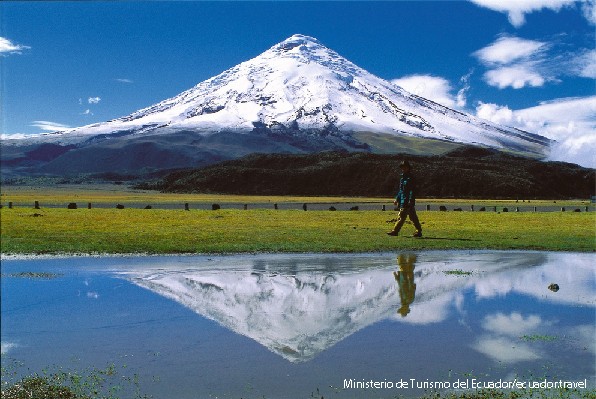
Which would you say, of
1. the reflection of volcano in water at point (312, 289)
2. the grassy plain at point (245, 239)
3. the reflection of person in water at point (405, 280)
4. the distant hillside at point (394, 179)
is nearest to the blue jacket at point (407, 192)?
the grassy plain at point (245, 239)

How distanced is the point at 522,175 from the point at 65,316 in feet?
549

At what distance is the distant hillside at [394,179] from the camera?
497 ft

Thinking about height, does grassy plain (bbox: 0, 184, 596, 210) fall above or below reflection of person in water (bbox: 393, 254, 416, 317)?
above

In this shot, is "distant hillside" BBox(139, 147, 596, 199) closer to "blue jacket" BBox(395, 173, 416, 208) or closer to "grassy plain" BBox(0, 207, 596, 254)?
"grassy plain" BBox(0, 207, 596, 254)

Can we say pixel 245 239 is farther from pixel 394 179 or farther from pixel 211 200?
pixel 394 179

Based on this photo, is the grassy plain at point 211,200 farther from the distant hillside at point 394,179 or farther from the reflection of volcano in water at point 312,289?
the reflection of volcano in water at point 312,289

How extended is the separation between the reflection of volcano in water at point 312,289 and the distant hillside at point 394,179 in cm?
12664

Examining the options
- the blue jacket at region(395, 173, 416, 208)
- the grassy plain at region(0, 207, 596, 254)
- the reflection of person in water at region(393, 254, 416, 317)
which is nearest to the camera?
the reflection of person in water at region(393, 254, 416, 317)

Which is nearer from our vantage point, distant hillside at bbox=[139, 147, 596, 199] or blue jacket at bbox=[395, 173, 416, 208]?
blue jacket at bbox=[395, 173, 416, 208]

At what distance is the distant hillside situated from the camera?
151375 millimetres

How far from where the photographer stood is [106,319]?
12.4 metres

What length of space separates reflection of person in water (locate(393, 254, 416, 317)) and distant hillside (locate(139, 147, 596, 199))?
12566 centimetres

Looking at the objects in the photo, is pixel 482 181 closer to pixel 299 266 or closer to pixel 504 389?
pixel 299 266

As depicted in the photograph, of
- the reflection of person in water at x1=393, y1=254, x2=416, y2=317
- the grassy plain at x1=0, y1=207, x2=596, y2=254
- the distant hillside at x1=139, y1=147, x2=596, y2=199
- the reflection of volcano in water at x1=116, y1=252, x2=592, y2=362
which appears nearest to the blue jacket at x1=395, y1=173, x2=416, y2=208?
the grassy plain at x1=0, y1=207, x2=596, y2=254
